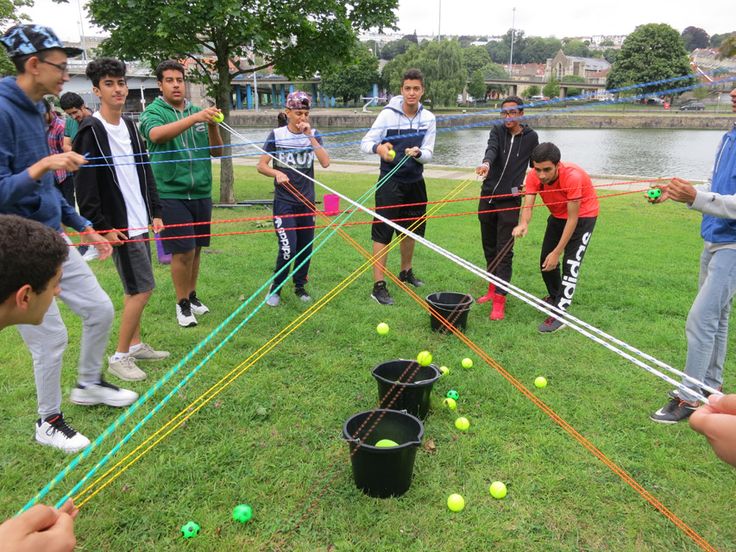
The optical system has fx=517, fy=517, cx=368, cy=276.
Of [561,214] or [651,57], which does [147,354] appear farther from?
[651,57]

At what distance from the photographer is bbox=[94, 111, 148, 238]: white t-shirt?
11.2 ft

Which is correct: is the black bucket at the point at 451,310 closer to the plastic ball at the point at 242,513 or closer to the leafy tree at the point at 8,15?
the plastic ball at the point at 242,513

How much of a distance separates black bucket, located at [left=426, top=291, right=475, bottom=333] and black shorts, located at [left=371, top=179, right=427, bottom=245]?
830 millimetres

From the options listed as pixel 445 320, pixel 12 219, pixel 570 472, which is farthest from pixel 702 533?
pixel 12 219

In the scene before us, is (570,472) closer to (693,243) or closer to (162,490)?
(162,490)

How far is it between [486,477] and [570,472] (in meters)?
0.45

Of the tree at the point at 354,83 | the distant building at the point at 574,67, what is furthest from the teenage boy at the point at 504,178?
the distant building at the point at 574,67

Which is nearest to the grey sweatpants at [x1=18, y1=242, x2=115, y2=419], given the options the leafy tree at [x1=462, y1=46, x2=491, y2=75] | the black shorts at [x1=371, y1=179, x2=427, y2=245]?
the black shorts at [x1=371, y1=179, x2=427, y2=245]

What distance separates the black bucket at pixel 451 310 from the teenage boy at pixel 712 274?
156 cm

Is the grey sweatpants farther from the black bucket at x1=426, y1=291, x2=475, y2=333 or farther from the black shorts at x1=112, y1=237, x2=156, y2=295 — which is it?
the black bucket at x1=426, y1=291, x2=475, y2=333

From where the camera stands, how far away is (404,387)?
120 inches

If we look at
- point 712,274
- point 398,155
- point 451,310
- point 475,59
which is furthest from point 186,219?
point 475,59

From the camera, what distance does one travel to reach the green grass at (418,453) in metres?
2.35

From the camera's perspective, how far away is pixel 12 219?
1563 mm
